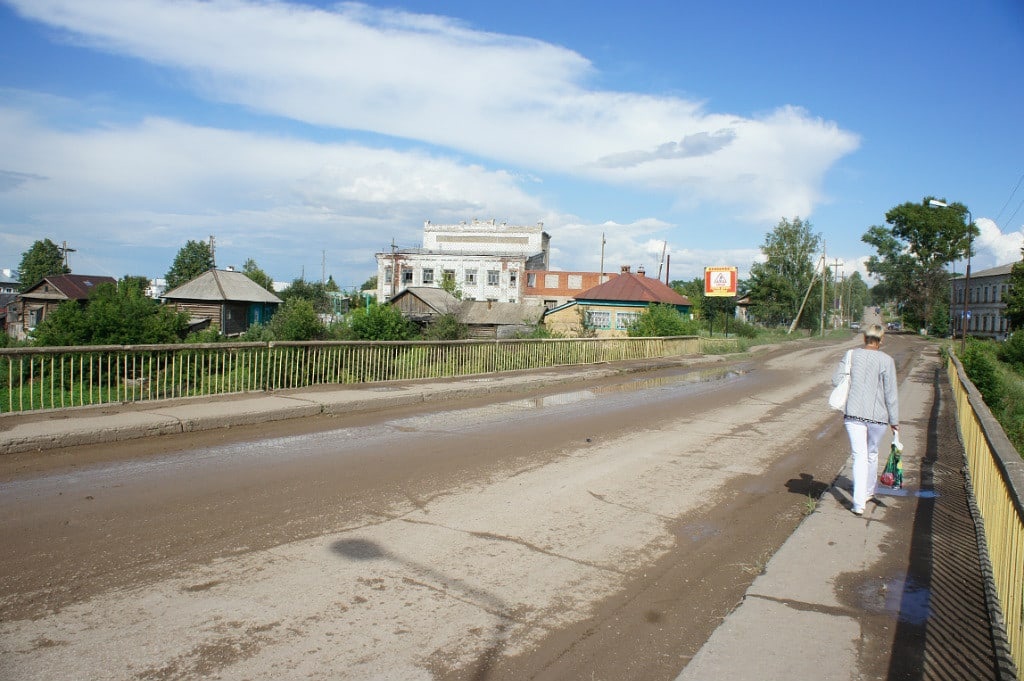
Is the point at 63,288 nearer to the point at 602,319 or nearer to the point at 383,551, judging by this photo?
the point at 602,319

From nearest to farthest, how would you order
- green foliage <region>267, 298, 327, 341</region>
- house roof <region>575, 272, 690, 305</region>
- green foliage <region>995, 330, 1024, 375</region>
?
green foliage <region>267, 298, 327, 341</region>
green foliage <region>995, 330, 1024, 375</region>
house roof <region>575, 272, 690, 305</region>

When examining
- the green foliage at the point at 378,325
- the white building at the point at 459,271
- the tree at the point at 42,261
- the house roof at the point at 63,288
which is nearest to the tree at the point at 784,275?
the white building at the point at 459,271

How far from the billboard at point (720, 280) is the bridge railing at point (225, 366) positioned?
36636 mm

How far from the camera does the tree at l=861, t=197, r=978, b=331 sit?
80.2 metres

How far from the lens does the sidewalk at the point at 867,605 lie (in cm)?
352

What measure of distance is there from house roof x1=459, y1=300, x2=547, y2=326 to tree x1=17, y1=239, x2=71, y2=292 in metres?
49.6

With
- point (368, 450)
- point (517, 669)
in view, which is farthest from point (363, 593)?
point (368, 450)

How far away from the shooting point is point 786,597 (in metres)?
4.35

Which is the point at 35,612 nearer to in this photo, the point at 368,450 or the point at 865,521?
the point at 368,450

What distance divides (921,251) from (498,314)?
61797mm

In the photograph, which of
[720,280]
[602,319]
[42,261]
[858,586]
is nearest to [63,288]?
[42,261]

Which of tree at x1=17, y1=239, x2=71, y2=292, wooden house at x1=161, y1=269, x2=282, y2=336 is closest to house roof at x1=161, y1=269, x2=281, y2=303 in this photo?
wooden house at x1=161, y1=269, x2=282, y2=336

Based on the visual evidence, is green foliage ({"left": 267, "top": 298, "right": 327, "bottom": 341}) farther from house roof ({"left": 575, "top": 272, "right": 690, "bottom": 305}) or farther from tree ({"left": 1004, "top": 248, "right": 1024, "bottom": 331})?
tree ({"left": 1004, "top": 248, "right": 1024, "bottom": 331})

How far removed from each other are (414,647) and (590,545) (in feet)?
6.82
